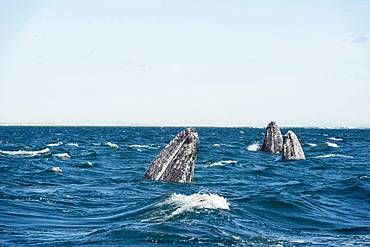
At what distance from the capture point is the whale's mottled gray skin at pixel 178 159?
18266mm

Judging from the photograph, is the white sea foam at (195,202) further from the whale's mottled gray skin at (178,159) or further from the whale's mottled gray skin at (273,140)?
the whale's mottled gray skin at (273,140)

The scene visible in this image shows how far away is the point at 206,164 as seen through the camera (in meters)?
28.8

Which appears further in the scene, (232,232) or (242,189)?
(242,189)

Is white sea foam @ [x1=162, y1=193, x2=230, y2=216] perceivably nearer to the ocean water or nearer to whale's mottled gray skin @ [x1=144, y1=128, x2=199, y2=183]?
the ocean water

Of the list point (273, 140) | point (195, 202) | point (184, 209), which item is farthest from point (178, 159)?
point (273, 140)

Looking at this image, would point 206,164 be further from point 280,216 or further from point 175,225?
point 175,225

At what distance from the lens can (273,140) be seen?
36375mm

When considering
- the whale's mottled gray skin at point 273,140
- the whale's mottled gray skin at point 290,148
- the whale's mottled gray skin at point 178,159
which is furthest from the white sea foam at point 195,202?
the whale's mottled gray skin at point 273,140

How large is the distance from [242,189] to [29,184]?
22.6 feet

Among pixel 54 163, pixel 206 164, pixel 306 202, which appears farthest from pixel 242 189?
pixel 54 163

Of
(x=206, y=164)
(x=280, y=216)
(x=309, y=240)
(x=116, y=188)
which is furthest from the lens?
(x=206, y=164)

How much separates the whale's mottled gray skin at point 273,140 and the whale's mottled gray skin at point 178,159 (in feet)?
55.1

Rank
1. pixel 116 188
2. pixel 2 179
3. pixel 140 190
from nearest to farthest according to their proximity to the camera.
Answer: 1. pixel 140 190
2. pixel 116 188
3. pixel 2 179

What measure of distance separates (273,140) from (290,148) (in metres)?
5.34
